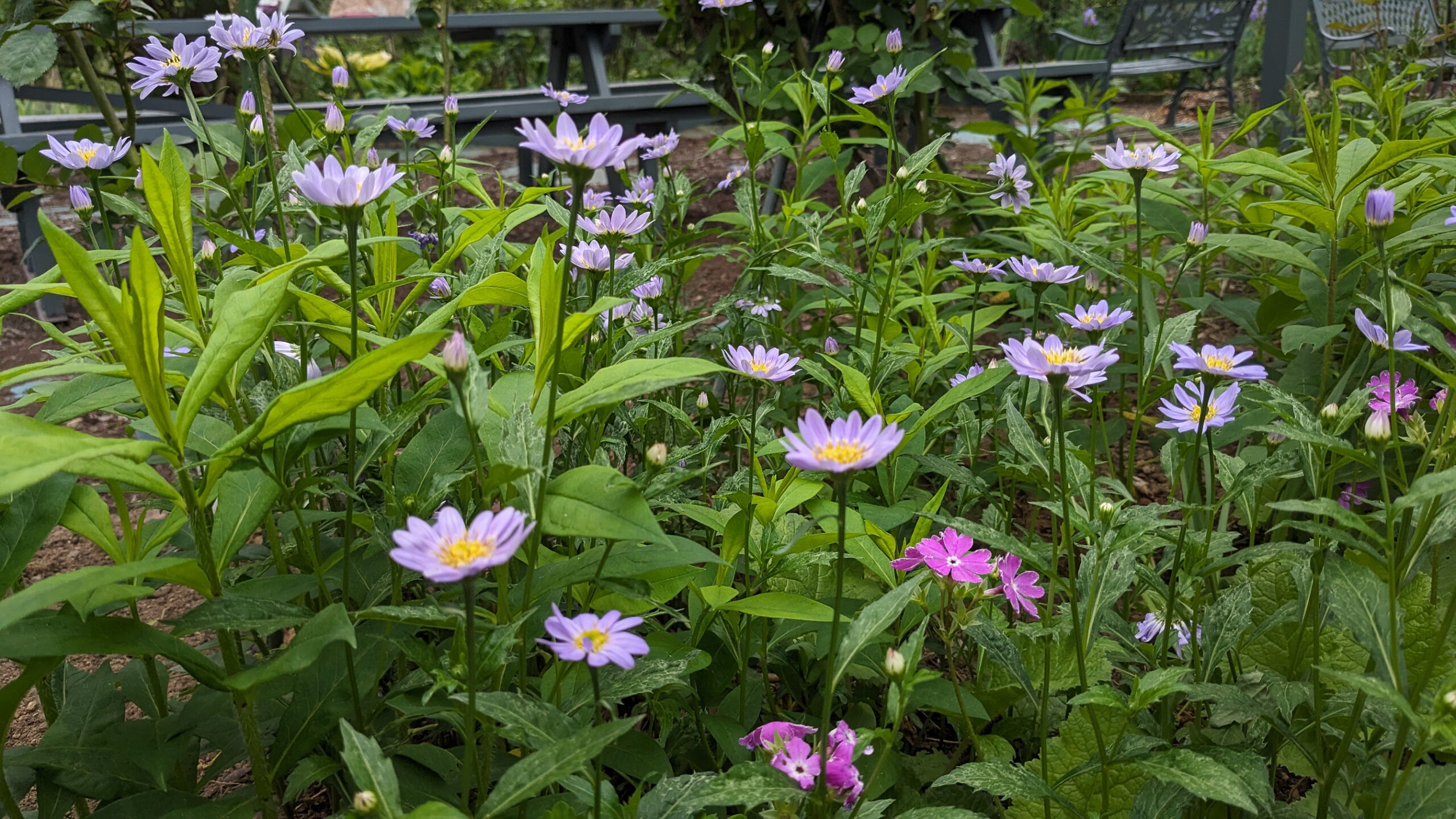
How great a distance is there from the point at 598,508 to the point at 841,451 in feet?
0.62

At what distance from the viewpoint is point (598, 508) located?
28.9 inches

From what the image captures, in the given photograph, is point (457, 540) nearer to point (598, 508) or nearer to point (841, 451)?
point (598, 508)

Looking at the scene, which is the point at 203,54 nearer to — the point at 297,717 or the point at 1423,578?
the point at 297,717

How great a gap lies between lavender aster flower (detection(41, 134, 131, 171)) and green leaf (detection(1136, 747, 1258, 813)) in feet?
4.53

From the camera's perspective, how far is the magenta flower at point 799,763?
0.79 meters

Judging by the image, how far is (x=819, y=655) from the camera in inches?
44.7

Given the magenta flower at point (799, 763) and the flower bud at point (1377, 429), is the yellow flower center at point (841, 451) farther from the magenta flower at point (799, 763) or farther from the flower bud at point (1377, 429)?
the flower bud at point (1377, 429)

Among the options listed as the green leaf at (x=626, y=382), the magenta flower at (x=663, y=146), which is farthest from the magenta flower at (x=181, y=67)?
the green leaf at (x=626, y=382)

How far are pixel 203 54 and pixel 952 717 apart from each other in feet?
4.23

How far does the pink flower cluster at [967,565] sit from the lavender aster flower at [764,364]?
24 centimetres

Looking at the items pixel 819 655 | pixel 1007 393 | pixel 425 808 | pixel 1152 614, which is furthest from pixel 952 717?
pixel 425 808

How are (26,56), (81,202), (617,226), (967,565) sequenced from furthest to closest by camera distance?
(26,56) < (81,202) < (617,226) < (967,565)

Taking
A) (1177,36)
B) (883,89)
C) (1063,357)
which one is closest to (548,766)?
(1063,357)

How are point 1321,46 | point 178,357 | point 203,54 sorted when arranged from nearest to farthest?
point 178,357 → point 203,54 → point 1321,46
